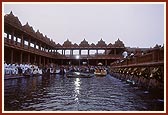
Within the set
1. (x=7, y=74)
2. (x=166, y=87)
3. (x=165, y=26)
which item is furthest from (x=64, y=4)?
(x=7, y=74)

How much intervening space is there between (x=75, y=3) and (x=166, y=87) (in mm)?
2815

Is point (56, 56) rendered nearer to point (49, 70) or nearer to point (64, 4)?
point (49, 70)

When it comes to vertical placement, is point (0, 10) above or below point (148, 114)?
above

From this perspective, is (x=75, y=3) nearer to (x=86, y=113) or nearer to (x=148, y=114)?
(x=86, y=113)

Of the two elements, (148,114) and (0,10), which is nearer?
(148,114)

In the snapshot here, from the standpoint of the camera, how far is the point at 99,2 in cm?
585

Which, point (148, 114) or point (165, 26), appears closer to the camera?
point (148, 114)

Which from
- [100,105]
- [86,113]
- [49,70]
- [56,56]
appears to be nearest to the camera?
[86,113]

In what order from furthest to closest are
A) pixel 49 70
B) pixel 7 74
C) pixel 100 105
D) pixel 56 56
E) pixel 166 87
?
pixel 56 56 → pixel 49 70 → pixel 7 74 → pixel 100 105 → pixel 166 87

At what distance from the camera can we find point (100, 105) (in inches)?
302

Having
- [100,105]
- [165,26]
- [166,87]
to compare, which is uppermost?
[165,26]

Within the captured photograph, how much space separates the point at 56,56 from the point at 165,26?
3057cm

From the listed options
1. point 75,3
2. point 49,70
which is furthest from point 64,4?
point 49,70

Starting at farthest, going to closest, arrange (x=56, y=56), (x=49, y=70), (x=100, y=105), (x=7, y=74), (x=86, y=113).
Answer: (x=56, y=56)
(x=49, y=70)
(x=7, y=74)
(x=100, y=105)
(x=86, y=113)
